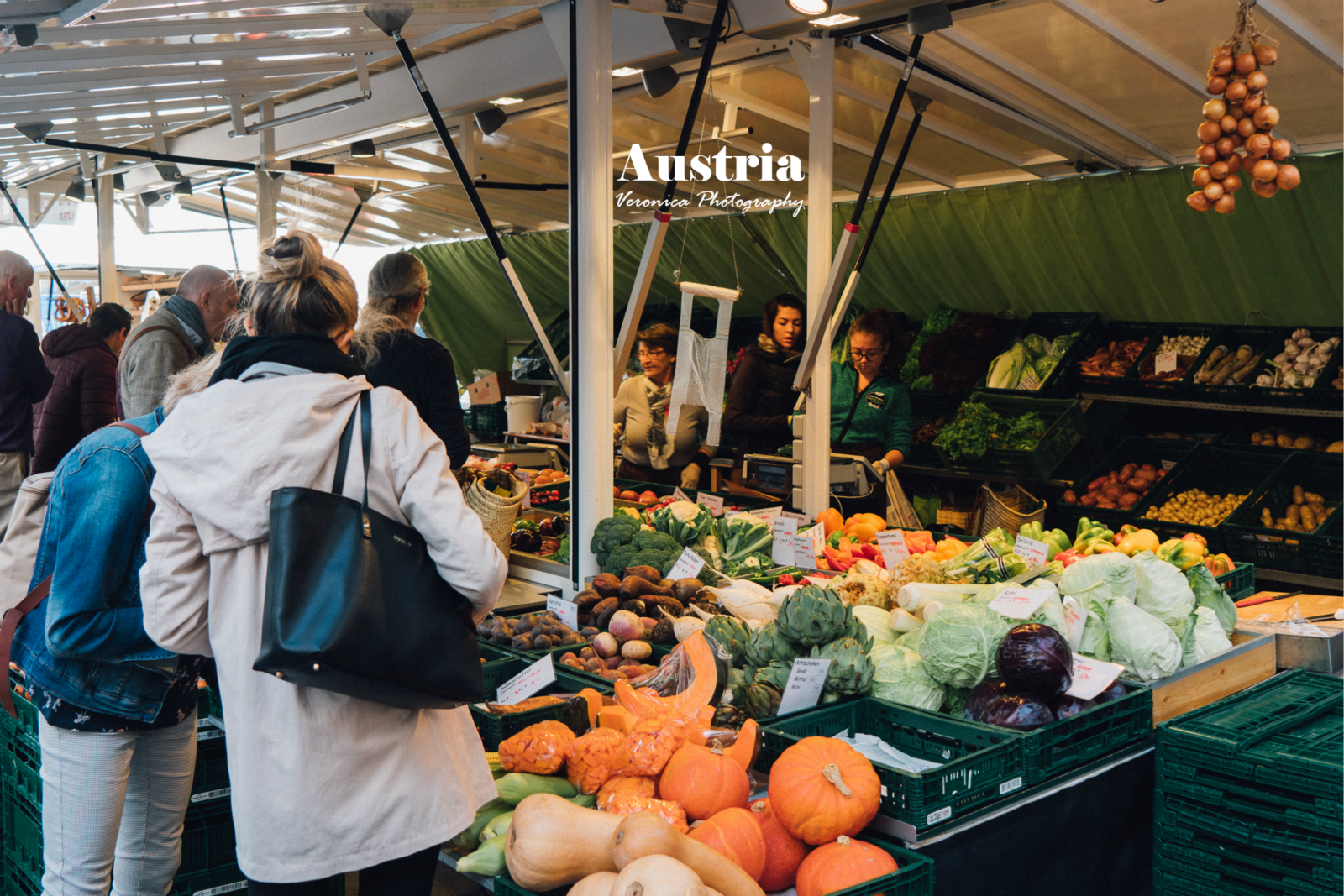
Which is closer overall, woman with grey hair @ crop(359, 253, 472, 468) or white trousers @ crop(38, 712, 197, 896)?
white trousers @ crop(38, 712, 197, 896)

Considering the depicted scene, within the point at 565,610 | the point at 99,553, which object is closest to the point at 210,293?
the point at 565,610

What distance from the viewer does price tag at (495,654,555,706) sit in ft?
8.50

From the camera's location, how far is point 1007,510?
557 centimetres

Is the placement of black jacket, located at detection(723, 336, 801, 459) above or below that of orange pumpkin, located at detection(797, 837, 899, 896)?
above

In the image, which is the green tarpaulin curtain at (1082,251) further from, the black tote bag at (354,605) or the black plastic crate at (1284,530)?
the black tote bag at (354,605)

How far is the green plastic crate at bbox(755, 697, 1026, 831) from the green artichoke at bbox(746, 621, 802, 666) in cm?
18

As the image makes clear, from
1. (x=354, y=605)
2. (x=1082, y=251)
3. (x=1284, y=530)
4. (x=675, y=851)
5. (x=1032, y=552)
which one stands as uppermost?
(x=1082, y=251)

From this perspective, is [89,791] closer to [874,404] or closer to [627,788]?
[627,788]

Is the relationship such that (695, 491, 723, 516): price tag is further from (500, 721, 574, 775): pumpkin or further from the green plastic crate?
(500, 721, 574, 775): pumpkin

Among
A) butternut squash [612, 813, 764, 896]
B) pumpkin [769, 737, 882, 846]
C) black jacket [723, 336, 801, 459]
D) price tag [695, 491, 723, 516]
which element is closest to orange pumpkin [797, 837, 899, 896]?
pumpkin [769, 737, 882, 846]

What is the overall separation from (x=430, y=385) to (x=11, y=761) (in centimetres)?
159

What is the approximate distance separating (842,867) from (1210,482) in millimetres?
5465

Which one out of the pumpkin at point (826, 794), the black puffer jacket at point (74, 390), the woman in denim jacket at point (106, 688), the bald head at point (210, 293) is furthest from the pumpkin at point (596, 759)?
the black puffer jacket at point (74, 390)

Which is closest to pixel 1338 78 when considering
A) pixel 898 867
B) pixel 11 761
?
pixel 898 867
